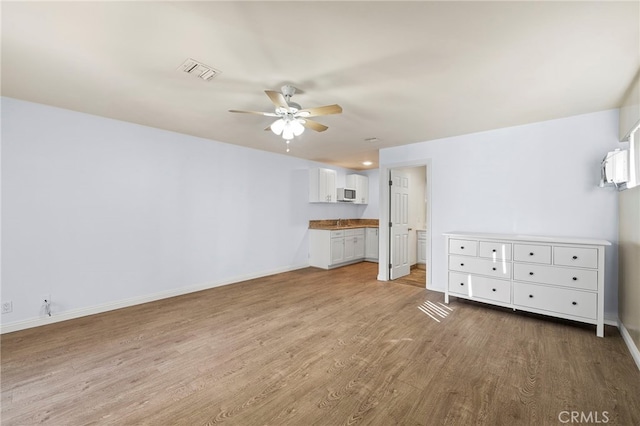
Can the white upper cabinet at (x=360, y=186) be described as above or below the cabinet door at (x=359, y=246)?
above

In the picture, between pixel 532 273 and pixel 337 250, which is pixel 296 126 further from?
pixel 337 250

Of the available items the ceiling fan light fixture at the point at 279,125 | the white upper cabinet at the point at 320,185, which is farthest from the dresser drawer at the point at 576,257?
the white upper cabinet at the point at 320,185

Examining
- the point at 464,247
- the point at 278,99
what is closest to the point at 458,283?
the point at 464,247

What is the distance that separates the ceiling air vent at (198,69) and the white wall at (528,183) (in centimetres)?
363

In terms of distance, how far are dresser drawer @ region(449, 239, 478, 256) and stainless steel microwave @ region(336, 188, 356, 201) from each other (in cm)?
352

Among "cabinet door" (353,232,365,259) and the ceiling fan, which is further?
"cabinet door" (353,232,365,259)

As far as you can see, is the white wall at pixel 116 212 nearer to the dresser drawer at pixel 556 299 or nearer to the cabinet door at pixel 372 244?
the cabinet door at pixel 372 244

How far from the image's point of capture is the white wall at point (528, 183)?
329 cm

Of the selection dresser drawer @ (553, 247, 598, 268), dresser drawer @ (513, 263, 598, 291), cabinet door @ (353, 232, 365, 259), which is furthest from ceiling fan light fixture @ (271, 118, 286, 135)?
cabinet door @ (353, 232, 365, 259)

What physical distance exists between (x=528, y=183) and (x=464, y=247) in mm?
1223

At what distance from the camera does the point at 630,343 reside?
8.59 feet

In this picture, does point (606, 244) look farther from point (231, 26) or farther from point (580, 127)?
point (231, 26)

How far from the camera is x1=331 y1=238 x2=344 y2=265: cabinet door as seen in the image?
21.0 ft

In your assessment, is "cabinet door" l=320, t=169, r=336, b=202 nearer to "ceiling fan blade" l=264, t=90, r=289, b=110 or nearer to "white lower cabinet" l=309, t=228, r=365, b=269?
"white lower cabinet" l=309, t=228, r=365, b=269
